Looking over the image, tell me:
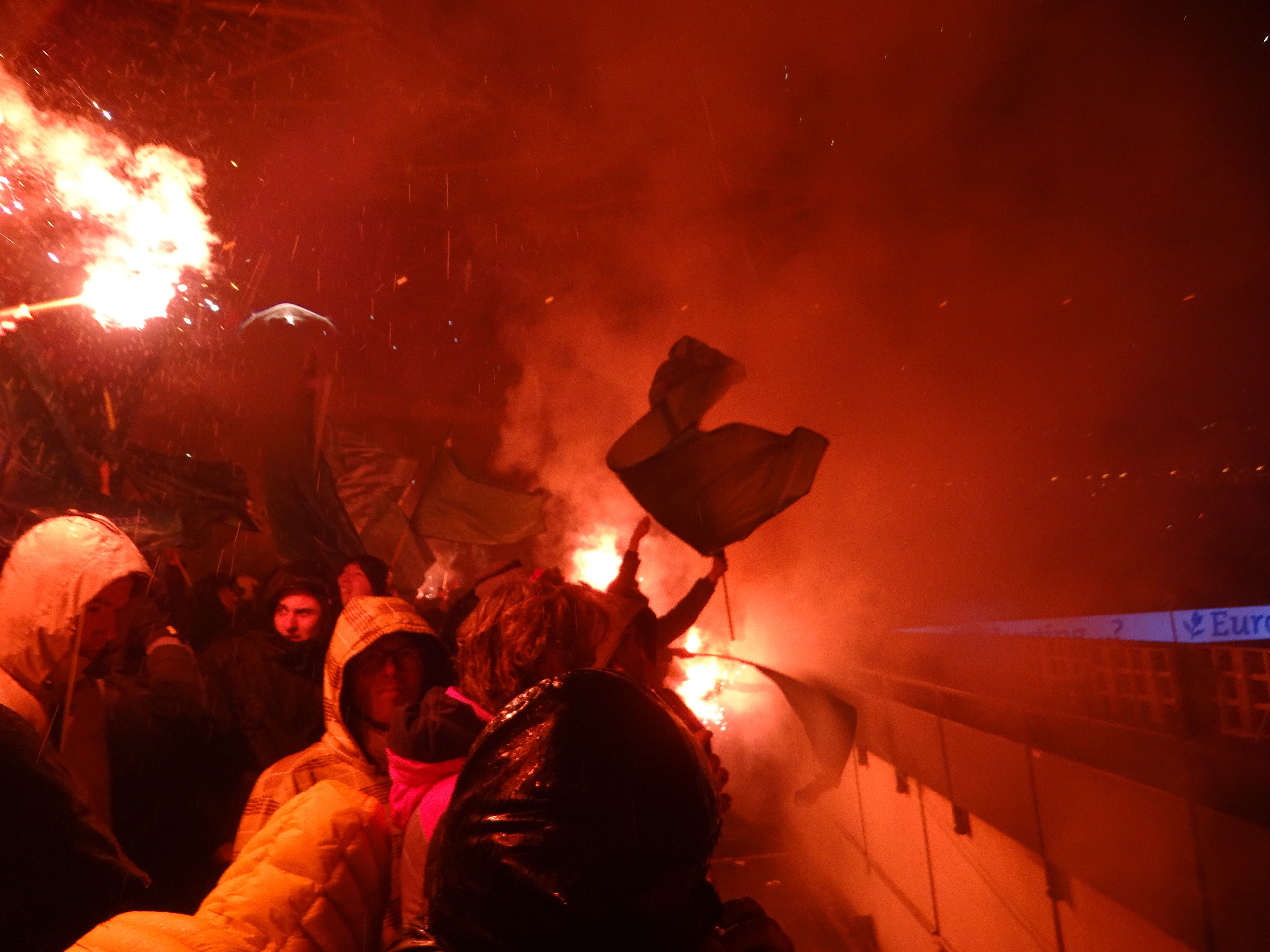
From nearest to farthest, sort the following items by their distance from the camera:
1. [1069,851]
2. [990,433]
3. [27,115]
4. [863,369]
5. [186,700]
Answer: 1. [186,700]
2. [1069,851]
3. [27,115]
4. [863,369]
5. [990,433]

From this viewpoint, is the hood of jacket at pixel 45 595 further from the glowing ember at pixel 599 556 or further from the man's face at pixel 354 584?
the glowing ember at pixel 599 556

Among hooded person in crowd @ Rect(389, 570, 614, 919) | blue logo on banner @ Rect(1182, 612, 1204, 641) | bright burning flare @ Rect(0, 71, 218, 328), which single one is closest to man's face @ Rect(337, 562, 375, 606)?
hooded person in crowd @ Rect(389, 570, 614, 919)

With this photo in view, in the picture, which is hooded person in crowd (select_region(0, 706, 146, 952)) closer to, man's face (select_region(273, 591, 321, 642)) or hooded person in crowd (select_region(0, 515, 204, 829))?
hooded person in crowd (select_region(0, 515, 204, 829))

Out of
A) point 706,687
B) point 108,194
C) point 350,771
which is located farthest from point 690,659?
point 108,194

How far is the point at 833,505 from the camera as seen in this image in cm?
685

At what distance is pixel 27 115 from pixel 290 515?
2707 millimetres

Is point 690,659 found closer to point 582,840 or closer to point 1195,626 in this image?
point 1195,626

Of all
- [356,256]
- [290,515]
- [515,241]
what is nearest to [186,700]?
[290,515]

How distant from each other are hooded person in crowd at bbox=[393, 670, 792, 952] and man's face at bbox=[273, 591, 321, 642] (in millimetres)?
2491

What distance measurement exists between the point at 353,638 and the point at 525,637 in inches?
28.5

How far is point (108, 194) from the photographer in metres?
4.18

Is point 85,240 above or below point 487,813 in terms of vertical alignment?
above

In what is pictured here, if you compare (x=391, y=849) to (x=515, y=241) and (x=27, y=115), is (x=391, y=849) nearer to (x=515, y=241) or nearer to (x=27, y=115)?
(x=27, y=115)

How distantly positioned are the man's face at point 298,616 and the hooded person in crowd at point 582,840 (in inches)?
98.1
